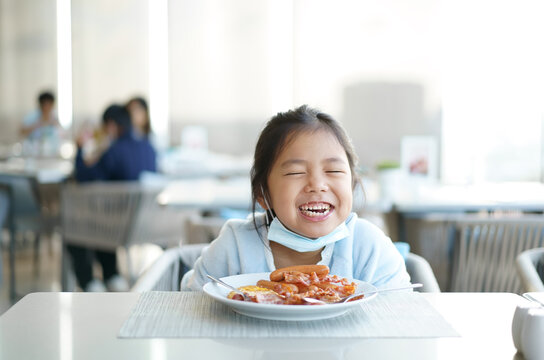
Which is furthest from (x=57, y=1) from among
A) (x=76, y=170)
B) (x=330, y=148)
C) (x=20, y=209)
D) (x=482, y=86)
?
(x=330, y=148)

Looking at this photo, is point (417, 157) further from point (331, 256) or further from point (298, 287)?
point (298, 287)

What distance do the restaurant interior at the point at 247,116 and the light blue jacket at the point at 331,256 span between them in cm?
31

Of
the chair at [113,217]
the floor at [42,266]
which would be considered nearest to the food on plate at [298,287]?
the chair at [113,217]

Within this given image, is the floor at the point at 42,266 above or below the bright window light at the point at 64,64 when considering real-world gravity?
below

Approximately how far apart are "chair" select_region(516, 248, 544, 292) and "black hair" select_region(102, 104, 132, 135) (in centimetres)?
268

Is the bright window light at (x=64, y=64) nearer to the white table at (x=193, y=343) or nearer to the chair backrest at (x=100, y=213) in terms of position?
the chair backrest at (x=100, y=213)

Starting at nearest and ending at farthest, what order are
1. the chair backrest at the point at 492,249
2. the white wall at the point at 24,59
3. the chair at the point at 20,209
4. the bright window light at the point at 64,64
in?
the chair backrest at the point at 492,249, the chair at the point at 20,209, the bright window light at the point at 64,64, the white wall at the point at 24,59

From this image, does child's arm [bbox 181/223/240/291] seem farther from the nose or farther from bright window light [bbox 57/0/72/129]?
bright window light [bbox 57/0/72/129]

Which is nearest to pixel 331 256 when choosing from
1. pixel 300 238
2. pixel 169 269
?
pixel 300 238

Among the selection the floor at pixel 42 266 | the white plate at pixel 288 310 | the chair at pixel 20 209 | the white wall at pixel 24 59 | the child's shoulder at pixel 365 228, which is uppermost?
the white wall at pixel 24 59

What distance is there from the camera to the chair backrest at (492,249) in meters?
2.15

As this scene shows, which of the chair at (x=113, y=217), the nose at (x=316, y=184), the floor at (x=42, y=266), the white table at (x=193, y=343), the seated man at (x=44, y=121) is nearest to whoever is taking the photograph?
the white table at (x=193, y=343)

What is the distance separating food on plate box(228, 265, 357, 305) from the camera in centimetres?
98

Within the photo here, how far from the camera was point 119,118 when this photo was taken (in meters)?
3.87
